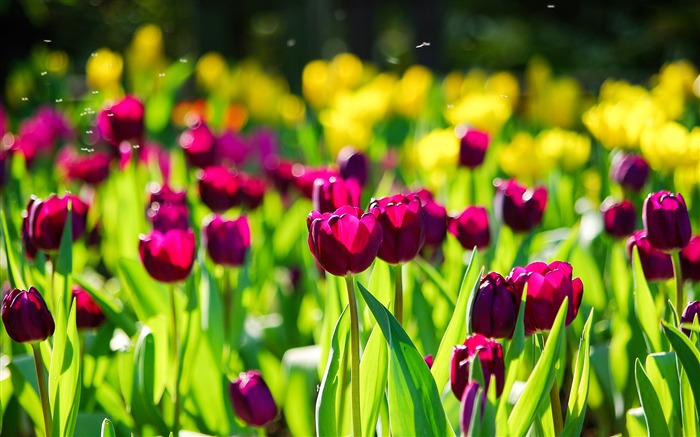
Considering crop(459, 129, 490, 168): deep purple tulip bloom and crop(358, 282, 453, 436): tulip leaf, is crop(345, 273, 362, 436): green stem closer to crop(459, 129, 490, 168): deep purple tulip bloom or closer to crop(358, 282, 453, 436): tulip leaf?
crop(358, 282, 453, 436): tulip leaf

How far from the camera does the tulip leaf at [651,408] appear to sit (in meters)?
1.19

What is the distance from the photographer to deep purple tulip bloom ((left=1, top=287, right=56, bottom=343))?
1219 millimetres

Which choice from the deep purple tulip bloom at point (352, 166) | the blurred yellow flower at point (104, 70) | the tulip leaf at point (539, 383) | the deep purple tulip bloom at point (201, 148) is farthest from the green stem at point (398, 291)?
the blurred yellow flower at point (104, 70)

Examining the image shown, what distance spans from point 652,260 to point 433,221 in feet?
1.22

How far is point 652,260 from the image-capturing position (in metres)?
1.47

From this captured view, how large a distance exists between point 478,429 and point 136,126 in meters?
1.48

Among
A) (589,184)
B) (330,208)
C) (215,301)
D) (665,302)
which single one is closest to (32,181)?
(215,301)

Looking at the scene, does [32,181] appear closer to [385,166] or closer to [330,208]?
[385,166]

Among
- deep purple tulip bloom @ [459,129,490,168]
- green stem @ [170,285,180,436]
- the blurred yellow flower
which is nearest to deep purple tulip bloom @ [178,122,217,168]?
deep purple tulip bloom @ [459,129,490,168]

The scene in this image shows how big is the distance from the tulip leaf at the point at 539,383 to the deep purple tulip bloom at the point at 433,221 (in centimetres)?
53

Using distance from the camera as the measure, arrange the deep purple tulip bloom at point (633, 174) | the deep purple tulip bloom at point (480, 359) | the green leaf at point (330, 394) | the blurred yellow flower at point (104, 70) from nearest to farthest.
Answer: the deep purple tulip bloom at point (480, 359) → the green leaf at point (330, 394) → the deep purple tulip bloom at point (633, 174) → the blurred yellow flower at point (104, 70)

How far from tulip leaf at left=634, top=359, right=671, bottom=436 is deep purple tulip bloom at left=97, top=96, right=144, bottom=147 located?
141 centimetres

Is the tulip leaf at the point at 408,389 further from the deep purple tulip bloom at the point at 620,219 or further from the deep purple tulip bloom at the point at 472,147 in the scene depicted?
the deep purple tulip bloom at the point at 472,147

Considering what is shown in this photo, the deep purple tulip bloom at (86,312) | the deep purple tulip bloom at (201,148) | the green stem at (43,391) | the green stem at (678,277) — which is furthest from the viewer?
the deep purple tulip bloom at (201,148)
